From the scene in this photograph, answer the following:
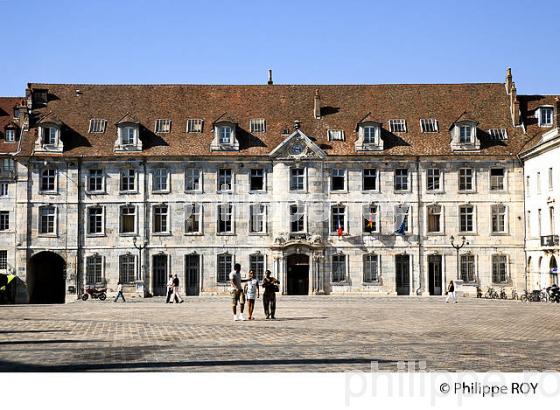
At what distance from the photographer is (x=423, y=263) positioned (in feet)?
172

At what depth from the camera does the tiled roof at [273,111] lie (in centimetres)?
5275

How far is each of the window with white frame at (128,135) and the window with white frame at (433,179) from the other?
17.8 meters

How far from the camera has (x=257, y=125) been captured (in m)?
53.9

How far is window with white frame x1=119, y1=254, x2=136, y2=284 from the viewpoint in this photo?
52.9 meters

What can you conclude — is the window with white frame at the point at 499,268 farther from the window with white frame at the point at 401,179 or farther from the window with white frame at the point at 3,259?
the window with white frame at the point at 3,259

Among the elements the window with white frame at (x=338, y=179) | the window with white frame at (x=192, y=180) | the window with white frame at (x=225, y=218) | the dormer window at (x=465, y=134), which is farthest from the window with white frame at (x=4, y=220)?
the dormer window at (x=465, y=134)

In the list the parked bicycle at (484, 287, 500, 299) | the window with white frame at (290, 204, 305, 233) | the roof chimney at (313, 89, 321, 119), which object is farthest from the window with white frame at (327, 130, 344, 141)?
the parked bicycle at (484, 287, 500, 299)

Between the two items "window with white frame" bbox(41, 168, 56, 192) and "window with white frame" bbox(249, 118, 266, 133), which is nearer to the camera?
"window with white frame" bbox(41, 168, 56, 192)

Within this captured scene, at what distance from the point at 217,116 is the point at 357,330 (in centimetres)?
3336

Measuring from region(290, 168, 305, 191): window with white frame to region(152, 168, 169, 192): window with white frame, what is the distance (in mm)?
7521

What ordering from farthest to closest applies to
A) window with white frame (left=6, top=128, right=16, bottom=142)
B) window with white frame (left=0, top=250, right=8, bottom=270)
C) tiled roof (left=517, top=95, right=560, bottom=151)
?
window with white frame (left=6, top=128, right=16, bottom=142), window with white frame (left=0, top=250, right=8, bottom=270), tiled roof (left=517, top=95, right=560, bottom=151)

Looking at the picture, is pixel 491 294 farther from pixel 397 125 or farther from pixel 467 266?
pixel 397 125

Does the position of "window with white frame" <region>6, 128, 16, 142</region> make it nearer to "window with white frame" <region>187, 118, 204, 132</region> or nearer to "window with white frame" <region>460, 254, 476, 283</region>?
"window with white frame" <region>187, 118, 204, 132</region>

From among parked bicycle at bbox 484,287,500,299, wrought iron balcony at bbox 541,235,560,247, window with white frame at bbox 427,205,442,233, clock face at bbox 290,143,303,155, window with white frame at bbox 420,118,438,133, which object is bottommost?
parked bicycle at bbox 484,287,500,299
